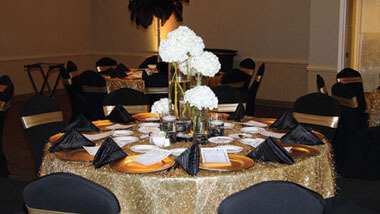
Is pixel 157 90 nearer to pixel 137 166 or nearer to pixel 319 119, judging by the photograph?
pixel 319 119

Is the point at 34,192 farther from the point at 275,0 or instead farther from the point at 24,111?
the point at 275,0

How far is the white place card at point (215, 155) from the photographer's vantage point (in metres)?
2.49

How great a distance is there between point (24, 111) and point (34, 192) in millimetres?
1741

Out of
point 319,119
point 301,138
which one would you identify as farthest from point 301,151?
point 319,119

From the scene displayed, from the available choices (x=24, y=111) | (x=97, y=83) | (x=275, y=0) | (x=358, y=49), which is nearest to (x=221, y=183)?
(x=24, y=111)

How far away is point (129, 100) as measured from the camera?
428 centimetres

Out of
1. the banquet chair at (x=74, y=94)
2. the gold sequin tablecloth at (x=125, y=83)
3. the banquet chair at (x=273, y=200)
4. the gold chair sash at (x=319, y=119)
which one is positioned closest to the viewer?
the banquet chair at (x=273, y=200)

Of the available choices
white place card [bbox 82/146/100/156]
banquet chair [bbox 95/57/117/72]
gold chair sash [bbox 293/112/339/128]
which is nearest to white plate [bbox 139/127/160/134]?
white place card [bbox 82/146/100/156]

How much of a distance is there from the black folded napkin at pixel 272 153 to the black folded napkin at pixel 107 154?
2.35 feet

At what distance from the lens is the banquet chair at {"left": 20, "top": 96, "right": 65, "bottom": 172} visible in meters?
3.55

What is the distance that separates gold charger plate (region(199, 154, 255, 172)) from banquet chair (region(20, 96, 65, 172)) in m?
1.57

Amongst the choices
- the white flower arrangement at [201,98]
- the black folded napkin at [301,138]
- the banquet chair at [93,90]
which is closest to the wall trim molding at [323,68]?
the banquet chair at [93,90]

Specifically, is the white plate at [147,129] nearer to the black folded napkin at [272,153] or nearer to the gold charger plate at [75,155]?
the gold charger plate at [75,155]

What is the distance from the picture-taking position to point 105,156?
8.11 ft
